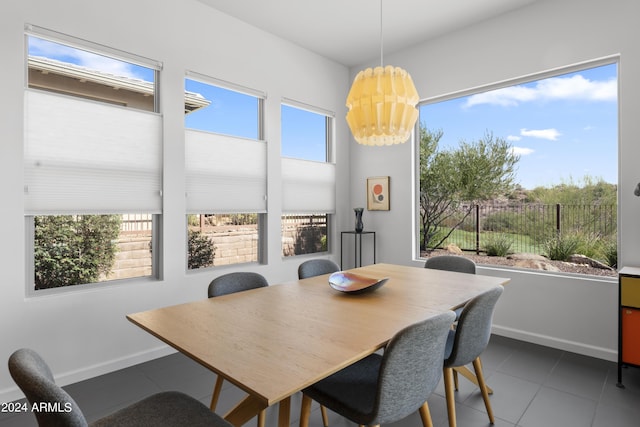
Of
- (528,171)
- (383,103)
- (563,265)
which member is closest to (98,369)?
(383,103)

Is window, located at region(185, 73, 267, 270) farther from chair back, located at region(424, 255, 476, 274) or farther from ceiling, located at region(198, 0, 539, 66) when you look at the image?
chair back, located at region(424, 255, 476, 274)

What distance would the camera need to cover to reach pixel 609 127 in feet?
10.5

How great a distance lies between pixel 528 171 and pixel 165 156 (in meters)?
3.49

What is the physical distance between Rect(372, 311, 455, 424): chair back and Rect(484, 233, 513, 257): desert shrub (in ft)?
8.87

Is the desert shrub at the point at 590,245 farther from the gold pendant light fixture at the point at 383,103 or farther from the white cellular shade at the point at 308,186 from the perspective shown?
the white cellular shade at the point at 308,186

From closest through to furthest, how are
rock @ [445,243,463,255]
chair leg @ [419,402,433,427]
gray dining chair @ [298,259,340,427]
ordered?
chair leg @ [419,402,433,427]
gray dining chair @ [298,259,340,427]
rock @ [445,243,463,255]

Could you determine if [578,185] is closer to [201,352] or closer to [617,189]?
[617,189]

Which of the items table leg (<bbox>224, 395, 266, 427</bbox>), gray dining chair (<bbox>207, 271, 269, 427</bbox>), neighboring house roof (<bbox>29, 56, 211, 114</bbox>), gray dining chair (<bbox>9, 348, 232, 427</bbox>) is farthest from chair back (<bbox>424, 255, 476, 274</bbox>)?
neighboring house roof (<bbox>29, 56, 211, 114</bbox>)

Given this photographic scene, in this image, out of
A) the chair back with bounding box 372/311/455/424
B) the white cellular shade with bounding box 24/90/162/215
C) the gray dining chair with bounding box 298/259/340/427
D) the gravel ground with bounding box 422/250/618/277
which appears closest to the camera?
the chair back with bounding box 372/311/455/424

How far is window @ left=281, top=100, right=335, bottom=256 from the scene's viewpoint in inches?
169

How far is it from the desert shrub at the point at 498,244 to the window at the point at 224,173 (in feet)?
8.09

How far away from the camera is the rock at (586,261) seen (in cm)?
325

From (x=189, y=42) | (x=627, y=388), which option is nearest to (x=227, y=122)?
(x=189, y=42)

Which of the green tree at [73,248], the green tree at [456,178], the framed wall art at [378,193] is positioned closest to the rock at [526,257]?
the green tree at [456,178]
